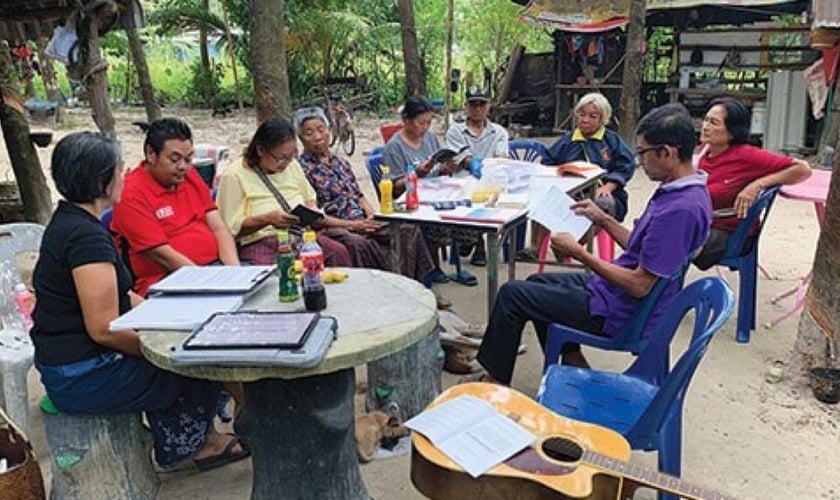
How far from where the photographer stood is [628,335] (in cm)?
268

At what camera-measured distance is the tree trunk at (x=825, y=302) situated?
10.8ft

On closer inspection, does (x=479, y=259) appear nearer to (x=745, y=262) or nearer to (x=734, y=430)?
(x=745, y=262)

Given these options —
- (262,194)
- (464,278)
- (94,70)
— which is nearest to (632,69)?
(464,278)

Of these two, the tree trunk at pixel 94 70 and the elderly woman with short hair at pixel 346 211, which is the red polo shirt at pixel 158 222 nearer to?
the elderly woman with short hair at pixel 346 211

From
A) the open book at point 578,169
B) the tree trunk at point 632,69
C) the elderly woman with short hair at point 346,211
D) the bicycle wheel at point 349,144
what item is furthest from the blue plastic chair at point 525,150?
the bicycle wheel at point 349,144

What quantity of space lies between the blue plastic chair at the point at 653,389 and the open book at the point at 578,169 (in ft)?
7.00

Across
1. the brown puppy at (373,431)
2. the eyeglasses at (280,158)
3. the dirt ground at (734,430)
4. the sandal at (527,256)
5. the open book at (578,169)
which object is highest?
the eyeglasses at (280,158)

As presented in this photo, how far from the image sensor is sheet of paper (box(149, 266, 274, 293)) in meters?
2.32

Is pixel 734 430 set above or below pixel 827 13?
below

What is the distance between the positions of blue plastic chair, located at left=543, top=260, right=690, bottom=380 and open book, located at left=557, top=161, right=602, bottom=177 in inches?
74.6

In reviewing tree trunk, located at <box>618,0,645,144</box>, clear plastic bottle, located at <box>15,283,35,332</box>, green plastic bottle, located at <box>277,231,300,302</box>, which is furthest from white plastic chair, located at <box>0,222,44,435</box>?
tree trunk, located at <box>618,0,645,144</box>

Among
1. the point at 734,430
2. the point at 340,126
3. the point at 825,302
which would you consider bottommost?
the point at 734,430

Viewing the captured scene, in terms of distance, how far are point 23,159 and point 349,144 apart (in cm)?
670

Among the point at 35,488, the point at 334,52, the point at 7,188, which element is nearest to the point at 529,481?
the point at 35,488
